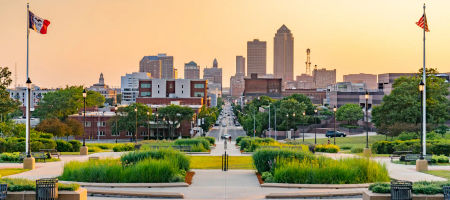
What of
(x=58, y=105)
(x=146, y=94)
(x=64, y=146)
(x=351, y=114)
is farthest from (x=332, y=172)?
(x=146, y=94)

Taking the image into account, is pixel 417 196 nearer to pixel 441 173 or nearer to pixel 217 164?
pixel 441 173

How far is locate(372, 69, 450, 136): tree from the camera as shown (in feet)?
231

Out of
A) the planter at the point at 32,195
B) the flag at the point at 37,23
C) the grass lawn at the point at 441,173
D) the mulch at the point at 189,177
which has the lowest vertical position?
the mulch at the point at 189,177

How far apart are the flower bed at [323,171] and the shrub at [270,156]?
17 centimetres

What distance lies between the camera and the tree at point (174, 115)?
370 feet

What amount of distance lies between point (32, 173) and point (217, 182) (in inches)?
413

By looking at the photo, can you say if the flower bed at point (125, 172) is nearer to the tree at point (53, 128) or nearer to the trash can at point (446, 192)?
the trash can at point (446, 192)

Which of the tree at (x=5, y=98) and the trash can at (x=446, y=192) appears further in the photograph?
the tree at (x=5, y=98)

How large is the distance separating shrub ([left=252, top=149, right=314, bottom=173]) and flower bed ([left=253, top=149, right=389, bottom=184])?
175mm

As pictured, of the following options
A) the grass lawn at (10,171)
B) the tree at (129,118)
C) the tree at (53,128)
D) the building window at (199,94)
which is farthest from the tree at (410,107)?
the building window at (199,94)

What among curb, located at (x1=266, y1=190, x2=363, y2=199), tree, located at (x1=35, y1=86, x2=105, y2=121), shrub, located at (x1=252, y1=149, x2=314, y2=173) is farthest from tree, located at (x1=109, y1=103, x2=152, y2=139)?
curb, located at (x1=266, y1=190, x2=363, y2=199)

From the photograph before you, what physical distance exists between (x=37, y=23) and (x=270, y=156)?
18883mm

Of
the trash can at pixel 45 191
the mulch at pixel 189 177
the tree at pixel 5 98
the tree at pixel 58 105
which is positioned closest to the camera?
the trash can at pixel 45 191

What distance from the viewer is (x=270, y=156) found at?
91.6ft
